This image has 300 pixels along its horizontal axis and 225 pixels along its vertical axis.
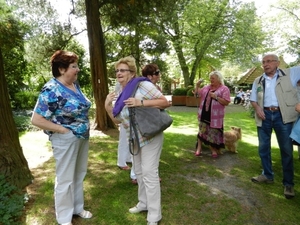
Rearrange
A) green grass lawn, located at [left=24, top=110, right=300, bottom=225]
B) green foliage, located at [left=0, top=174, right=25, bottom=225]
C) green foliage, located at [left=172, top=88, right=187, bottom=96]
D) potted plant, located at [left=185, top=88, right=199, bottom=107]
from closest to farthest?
green foliage, located at [left=0, top=174, right=25, bottom=225]
green grass lawn, located at [left=24, top=110, right=300, bottom=225]
potted plant, located at [left=185, top=88, right=199, bottom=107]
green foliage, located at [left=172, top=88, right=187, bottom=96]

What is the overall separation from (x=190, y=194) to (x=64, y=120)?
2105mm

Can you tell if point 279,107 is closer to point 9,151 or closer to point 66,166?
point 66,166

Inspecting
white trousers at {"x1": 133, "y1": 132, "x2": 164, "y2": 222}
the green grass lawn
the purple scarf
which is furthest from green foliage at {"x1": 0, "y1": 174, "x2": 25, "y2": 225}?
the purple scarf

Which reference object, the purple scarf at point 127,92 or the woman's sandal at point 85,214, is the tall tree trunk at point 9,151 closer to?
the woman's sandal at point 85,214

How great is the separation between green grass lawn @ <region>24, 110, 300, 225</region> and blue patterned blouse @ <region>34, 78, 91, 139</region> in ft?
3.90

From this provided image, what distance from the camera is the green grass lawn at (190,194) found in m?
2.88

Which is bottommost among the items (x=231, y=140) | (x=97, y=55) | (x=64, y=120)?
(x=231, y=140)

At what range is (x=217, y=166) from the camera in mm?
4730

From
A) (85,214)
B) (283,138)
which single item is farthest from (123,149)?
(283,138)

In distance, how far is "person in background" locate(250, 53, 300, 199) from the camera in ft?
11.1

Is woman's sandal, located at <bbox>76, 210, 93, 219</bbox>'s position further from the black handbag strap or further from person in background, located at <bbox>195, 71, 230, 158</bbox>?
person in background, located at <bbox>195, 71, 230, 158</bbox>

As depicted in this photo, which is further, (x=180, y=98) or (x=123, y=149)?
(x=180, y=98)

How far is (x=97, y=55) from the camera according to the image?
7898mm

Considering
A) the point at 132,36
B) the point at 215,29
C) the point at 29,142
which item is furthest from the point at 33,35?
the point at 215,29
